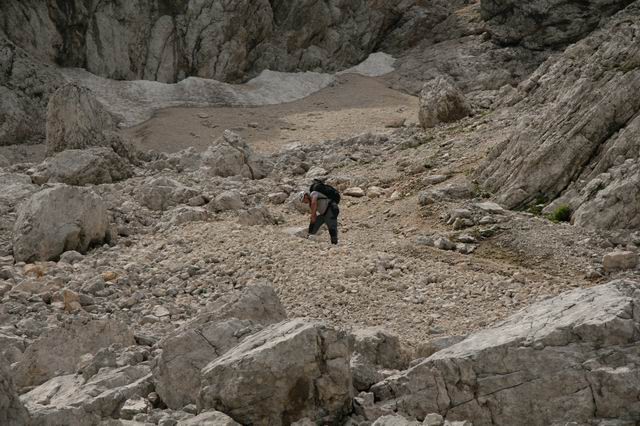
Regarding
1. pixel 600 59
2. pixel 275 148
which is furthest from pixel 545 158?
pixel 275 148

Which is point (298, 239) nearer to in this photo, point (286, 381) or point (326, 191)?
point (326, 191)

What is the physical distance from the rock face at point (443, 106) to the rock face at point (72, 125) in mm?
11805

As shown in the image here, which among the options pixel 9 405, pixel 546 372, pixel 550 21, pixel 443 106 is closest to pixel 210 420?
pixel 9 405

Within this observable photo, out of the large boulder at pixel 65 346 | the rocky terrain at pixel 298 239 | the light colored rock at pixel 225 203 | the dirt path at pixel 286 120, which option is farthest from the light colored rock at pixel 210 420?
the dirt path at pixel 286 120

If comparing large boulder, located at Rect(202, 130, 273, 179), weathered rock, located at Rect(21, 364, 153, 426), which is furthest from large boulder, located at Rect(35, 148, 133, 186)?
weathered rock, located at Rect(21, 364, 153, 426)

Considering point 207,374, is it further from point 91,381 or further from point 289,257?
point 289,257

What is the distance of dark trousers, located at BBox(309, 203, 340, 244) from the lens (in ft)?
59.1

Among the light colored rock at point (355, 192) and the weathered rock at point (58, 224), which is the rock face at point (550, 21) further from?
the weathered rock at point (58, 224)

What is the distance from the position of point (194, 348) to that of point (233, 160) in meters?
17.9

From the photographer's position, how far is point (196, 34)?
46.5 m

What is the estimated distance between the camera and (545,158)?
2005cm

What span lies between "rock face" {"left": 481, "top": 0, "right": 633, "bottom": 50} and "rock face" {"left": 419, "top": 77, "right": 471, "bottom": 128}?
18971 mm

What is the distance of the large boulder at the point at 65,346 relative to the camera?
33.5ft

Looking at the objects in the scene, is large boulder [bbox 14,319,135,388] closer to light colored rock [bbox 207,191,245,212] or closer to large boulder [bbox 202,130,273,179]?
light colored rock [bbox 207,191,245,212]
